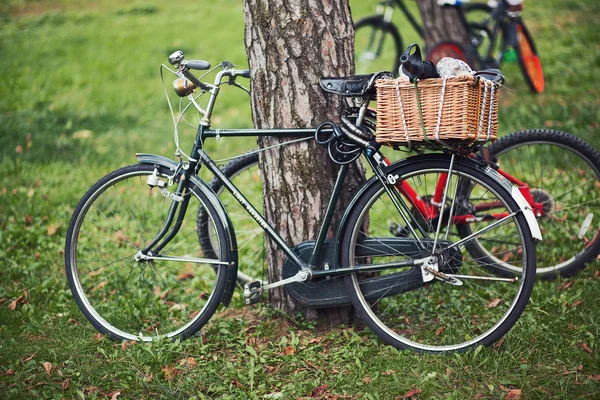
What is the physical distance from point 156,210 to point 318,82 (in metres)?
2.94

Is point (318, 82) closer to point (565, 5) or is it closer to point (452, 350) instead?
point (452, 350)

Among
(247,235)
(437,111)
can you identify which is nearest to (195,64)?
(437,111)

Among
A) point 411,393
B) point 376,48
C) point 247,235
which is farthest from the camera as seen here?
point 376,48

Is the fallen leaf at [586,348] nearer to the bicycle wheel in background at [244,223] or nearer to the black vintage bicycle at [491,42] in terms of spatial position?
the bicycle wheel in background at [244,223]

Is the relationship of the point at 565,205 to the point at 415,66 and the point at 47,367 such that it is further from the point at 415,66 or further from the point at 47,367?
the point at 47,367

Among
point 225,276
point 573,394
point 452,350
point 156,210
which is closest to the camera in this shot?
point 573,394

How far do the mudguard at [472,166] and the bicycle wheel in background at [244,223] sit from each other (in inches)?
33.9

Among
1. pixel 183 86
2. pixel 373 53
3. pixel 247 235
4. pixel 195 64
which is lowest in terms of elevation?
pixel 247 235

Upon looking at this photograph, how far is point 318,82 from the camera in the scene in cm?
347

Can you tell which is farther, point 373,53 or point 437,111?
point 373,53

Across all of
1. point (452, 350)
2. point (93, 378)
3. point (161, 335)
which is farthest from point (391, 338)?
point (93, 378)

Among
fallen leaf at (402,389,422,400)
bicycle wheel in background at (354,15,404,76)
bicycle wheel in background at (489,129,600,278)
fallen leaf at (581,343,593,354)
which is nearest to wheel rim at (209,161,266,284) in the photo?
fallen leaf at (402,389,422,400)

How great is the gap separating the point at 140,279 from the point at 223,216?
49.0 inches

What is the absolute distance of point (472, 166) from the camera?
318 cm
